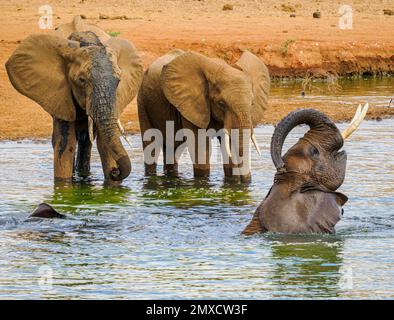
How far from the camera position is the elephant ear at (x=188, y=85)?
14922 millimetres

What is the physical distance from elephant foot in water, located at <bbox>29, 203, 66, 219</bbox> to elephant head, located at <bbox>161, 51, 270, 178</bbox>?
275cm

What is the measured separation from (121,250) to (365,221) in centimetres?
259

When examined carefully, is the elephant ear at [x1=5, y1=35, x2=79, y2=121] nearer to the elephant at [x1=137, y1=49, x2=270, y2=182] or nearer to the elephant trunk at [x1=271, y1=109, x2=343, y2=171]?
the elephant at [x1=137, y1=49, x2=270, y2=182]

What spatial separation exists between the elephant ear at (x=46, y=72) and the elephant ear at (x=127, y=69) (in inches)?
23.7

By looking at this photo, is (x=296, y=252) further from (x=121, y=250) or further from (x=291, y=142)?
(x=291, y=142)

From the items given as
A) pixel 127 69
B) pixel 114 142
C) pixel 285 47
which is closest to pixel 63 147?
pixel 114 142

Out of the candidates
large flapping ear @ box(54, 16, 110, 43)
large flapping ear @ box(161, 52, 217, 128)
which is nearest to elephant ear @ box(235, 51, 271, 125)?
large flapping ear @ box(161, 52, 217, 128)

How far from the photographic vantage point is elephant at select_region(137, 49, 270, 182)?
570 inches

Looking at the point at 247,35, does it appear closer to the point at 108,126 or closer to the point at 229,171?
the point at 229,171

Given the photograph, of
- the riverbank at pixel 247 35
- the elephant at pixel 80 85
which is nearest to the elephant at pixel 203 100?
the elephant at pixel 80 85

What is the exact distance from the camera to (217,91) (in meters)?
14.8

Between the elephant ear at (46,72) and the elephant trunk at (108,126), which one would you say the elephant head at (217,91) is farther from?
the elephant ear at (46,72)
